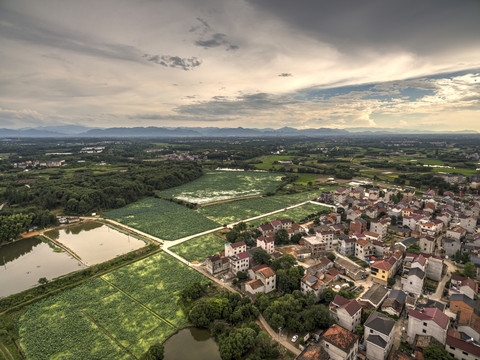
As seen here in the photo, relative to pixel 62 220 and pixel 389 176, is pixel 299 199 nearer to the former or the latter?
pixel 389 176

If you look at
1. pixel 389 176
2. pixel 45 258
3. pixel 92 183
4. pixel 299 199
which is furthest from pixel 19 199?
pixel 389 176

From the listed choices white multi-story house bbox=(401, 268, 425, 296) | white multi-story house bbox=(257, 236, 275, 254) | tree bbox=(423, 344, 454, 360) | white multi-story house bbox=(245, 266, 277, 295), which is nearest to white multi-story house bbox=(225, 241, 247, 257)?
white multi-story house bbox=(257, 236, 275, 254)

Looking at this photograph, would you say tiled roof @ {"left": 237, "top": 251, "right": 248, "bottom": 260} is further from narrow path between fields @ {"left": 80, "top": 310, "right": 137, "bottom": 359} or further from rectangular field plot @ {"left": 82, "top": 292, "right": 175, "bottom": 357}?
narrow path between fields @ {"left": 80, "top": 310, "right": 137, "bottom": 359}

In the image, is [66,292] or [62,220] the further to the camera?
[62,220]

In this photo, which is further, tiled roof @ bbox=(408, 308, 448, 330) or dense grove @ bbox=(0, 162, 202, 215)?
dense grove @ bbox=(0, 162, 202, 215)

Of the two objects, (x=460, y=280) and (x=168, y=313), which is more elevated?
(x=460, y=280)
